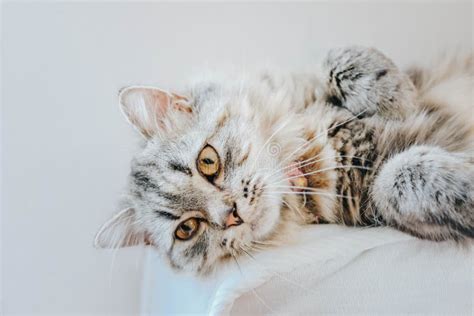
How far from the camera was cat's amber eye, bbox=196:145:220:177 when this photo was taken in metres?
1.08

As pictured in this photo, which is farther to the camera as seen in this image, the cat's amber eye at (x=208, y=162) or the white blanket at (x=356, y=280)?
the cat's amber eye at (x=208, y=162)

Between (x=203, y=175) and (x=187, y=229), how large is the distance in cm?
15

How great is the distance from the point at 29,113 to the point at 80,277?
591 mm

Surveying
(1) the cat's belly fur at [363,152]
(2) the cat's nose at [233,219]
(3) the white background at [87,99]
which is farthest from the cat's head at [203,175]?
(3) the white background at [87,99]

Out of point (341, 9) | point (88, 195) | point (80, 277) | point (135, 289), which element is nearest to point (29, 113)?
point (88, 195)

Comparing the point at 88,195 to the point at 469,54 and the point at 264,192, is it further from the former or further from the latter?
the point at 469,54

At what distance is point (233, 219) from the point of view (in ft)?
3.37

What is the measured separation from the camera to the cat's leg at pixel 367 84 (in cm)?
115

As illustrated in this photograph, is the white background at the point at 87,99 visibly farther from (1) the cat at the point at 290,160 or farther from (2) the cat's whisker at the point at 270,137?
(2) the cat's whisker at the point at 270,137

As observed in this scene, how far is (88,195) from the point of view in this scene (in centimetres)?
160

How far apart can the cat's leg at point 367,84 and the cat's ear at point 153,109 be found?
0.41m

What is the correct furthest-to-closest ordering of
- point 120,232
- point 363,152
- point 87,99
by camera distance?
point 87,99, point 120,232, point 363,152

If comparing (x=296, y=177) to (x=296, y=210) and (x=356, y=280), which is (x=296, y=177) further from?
(x=356, y=280)

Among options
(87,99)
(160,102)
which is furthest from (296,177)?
(87,99)
